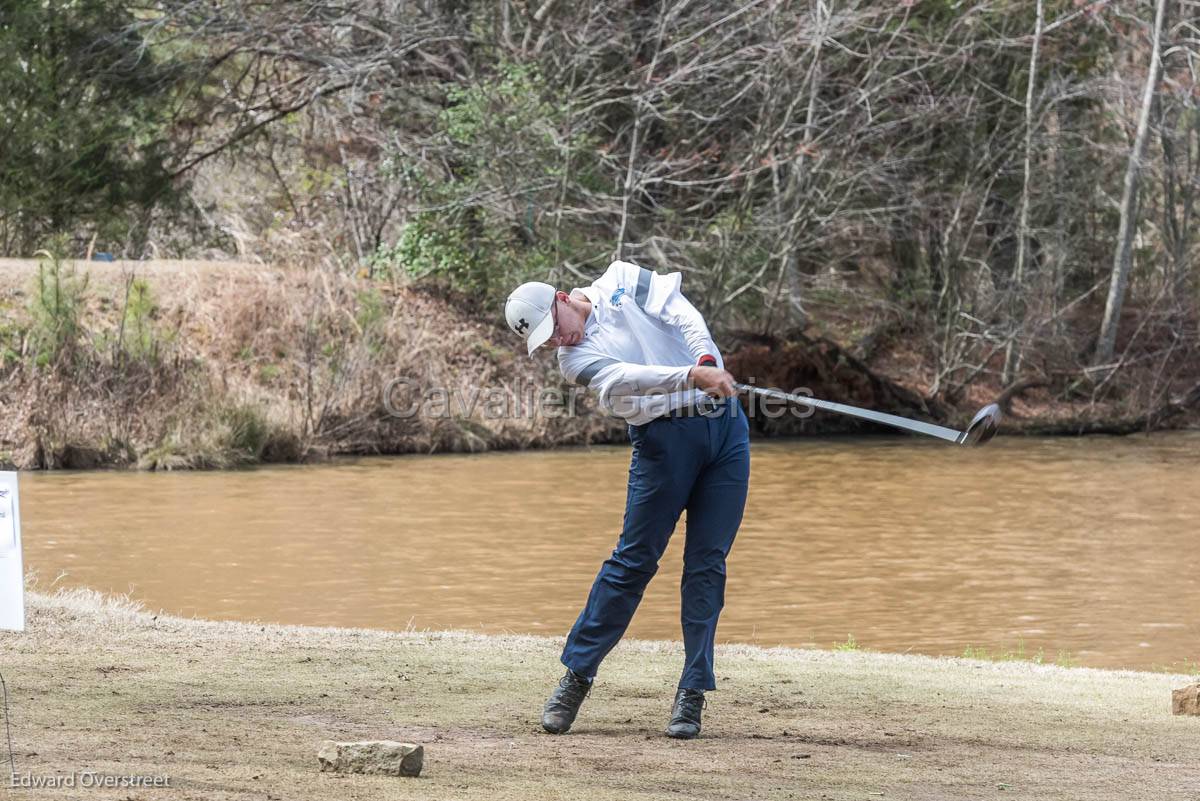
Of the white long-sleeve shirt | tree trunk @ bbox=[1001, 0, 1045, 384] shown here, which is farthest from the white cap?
tree trunk @ bbox=[1001, 0, 1045, 384]

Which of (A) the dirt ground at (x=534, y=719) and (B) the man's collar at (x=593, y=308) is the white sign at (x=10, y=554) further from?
(B) the man's collar at (x=593, y=308)

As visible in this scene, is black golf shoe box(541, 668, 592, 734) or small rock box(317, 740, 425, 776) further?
black golf shoe box(541, 668, 592, 734)

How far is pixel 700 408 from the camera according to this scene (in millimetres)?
6168

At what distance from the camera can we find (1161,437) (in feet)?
85.7

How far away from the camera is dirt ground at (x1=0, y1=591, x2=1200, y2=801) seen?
5.10 metres

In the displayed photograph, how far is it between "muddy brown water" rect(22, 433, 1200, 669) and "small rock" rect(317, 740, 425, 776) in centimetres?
477

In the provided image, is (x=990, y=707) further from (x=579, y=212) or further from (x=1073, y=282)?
(x=1073, y=282)

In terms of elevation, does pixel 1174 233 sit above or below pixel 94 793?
above

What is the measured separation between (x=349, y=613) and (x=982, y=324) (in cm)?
1755

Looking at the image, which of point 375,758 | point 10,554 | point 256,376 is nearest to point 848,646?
point 375,758

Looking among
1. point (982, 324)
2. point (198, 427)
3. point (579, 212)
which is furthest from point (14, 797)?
point (982, 324)

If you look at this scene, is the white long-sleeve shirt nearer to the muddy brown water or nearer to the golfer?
the golfer

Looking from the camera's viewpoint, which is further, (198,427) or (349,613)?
(198,427)

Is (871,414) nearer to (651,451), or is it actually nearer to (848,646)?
(651,451)
